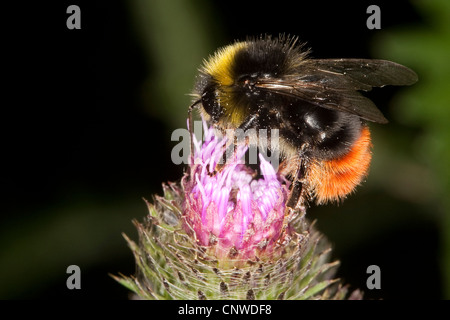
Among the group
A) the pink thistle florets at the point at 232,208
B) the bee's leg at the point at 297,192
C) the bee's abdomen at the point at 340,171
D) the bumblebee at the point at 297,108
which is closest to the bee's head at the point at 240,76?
the bumblebee at the point at 297,108

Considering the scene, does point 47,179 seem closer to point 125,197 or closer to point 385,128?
point 125,197

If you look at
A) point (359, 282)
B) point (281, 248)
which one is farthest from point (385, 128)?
point (281, 248)

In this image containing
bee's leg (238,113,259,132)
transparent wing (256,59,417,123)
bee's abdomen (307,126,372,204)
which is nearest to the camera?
transparent wing (256,59,417,123)

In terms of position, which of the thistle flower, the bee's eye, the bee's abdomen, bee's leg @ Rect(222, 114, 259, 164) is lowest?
the thistle flower

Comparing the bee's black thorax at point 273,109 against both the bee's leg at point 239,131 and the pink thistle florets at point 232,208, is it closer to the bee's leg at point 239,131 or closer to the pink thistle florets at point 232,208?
the bee's leg at point 239,131

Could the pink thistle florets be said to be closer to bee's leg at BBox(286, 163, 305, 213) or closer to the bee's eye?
bee's leg at BBox(286, 163, 305, 213)

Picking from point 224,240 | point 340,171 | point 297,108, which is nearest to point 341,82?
point 297,108

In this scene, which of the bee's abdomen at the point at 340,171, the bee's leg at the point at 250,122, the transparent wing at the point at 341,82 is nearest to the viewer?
the transparent wing at the point at 341,82

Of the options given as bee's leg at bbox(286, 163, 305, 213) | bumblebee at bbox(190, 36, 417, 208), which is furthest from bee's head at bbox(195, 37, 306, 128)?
bee's leg at bbox(286, 163, 305, 213)
